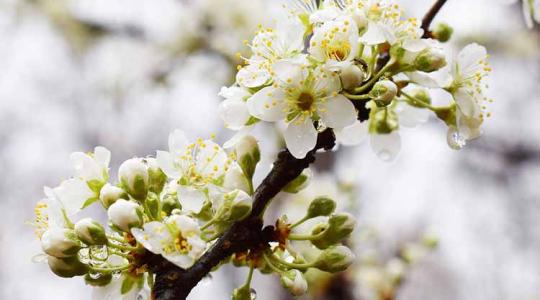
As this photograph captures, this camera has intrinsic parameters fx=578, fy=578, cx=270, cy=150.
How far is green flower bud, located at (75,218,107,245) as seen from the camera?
0.92 meters

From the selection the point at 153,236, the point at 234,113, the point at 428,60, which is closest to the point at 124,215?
the point at 153,236

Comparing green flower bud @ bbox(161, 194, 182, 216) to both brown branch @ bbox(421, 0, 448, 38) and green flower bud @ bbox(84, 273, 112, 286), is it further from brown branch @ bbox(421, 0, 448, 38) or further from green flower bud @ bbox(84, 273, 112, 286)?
brown branch @ bbox(421, 0, 448, 38)

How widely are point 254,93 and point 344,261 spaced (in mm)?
352

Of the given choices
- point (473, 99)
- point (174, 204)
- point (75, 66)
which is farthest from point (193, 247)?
point (75, 66)

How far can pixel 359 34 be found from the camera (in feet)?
3.39

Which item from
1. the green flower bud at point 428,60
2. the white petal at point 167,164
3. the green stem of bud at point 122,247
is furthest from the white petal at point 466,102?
the green stem of bud at point 122,247

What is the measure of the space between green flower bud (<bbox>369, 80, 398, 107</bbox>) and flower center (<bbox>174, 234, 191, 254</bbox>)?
38 centimetres

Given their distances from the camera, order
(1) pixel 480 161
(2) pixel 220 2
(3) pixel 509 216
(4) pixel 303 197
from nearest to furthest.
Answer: (4) pixel 303 197, (2) pixel 220 2, (1) pixel 480 161, (3) pixel 509 216

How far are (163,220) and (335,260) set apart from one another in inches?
13.0

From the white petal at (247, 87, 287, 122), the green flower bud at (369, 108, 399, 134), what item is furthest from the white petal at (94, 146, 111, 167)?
the green flower bud at (369, 108, 399, 134)

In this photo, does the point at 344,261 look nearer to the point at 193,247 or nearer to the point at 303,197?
the point at 193,247

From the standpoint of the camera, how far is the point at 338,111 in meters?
0.97

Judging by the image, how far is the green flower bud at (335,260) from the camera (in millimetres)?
1065

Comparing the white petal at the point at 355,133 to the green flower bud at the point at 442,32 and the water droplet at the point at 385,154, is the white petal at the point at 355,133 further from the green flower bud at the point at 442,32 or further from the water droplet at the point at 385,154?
the green flower bud at the point at 442,32
